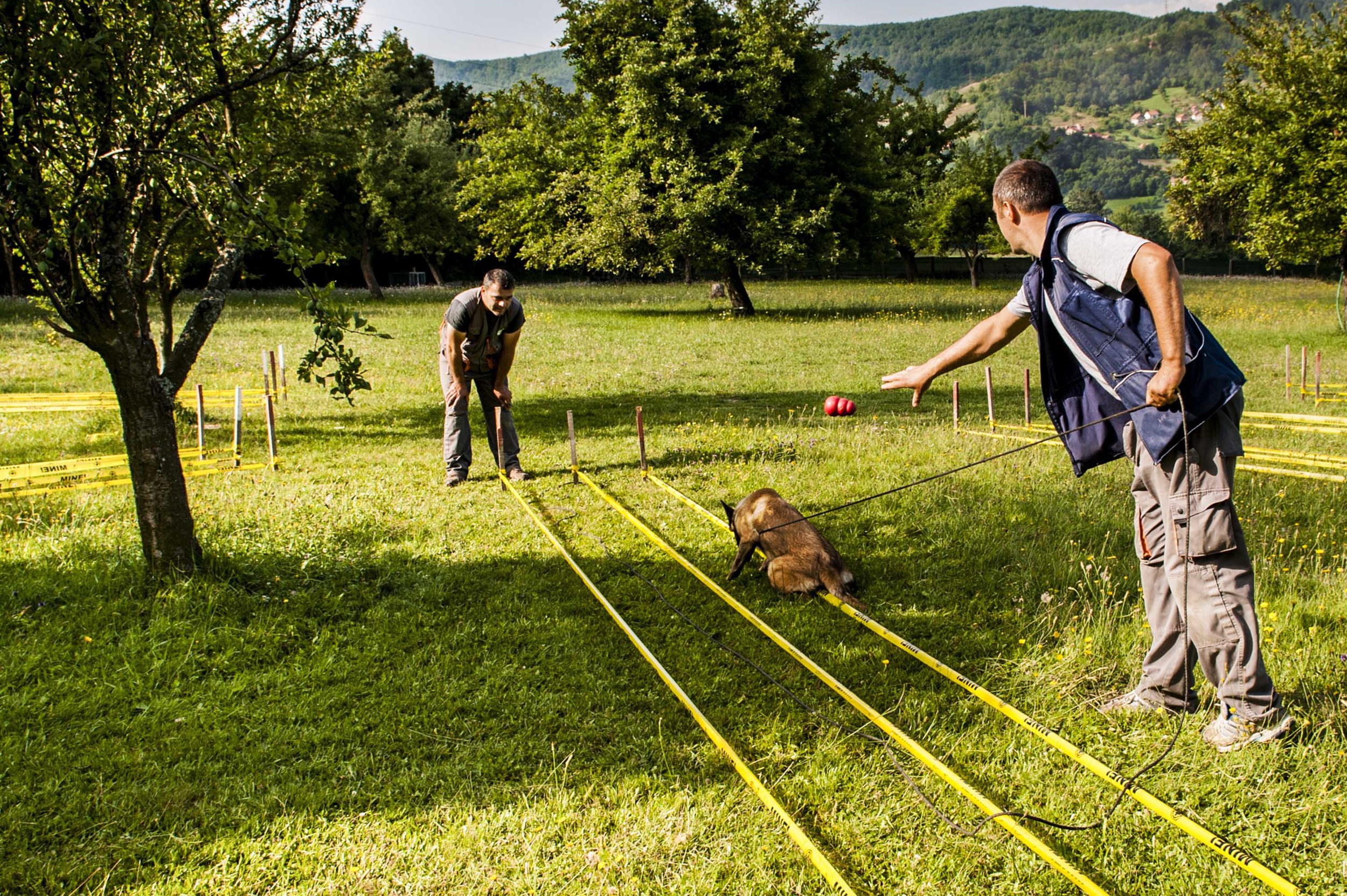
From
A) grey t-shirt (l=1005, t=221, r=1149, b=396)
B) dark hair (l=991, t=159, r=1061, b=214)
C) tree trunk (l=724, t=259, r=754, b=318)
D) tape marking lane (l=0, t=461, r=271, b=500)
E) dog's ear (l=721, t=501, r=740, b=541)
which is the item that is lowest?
dog's ear (l=721, t=501, r=740, b=541)

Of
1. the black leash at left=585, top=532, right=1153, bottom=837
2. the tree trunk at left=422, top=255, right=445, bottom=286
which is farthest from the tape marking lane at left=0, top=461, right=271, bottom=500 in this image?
the tree trunk at left=422, top=255, right=445, bottom=286

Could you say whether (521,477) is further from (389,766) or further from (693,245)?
(693,245)

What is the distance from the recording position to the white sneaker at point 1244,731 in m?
3.61

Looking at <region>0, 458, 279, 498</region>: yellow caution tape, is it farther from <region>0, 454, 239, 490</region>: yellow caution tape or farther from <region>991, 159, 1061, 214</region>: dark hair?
<region>991, 159, 1061, 214</region>: dark hair

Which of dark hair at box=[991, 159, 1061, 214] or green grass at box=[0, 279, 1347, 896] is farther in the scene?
dark hair at box=[991, 159, 1061, 214]

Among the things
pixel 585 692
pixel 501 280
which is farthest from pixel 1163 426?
pixel 501 280

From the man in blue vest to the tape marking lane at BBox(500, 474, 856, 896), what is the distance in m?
1.84

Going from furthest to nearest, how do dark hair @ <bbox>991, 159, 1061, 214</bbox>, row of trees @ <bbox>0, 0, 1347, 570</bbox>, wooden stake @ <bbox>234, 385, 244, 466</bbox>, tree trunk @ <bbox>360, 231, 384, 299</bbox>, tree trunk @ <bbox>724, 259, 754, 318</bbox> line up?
tree trunk @ <bbox>360, 231, 384, 299</bbox>
tree trunk @ <bbox>724, 259, 754, 318</bbox>
wooden stake @ <bbox>234, 385, 244, 466</bbox>
row of trees @ <bbox>0, 0, 1347, 570</bbox>
dark hair @ <bbox>991, 159, 1061, 214</bbox>

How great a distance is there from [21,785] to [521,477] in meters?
5.44

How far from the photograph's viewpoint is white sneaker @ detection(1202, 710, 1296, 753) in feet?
11.8

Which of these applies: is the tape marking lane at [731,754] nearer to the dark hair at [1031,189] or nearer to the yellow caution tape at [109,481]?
the dark hair at [1031,189]

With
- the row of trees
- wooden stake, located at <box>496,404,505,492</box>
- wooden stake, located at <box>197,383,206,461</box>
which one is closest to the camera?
the row of trees

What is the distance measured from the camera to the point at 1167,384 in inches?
134

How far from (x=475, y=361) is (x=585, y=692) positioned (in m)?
4.91
